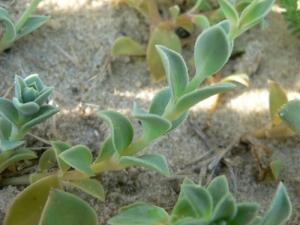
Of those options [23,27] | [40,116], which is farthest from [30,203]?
[23,27]

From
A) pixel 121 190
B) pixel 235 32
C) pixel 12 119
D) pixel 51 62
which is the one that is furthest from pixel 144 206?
pixel 51 62

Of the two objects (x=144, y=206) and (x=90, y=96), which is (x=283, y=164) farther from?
(x=90, y=96)

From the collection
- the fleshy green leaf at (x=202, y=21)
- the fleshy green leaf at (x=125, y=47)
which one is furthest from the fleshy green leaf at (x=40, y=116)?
the fleshy green leaf at (x=202, y=21)

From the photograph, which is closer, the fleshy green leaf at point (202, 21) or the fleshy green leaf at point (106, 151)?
the fleshy green leaf at point (106, 151)

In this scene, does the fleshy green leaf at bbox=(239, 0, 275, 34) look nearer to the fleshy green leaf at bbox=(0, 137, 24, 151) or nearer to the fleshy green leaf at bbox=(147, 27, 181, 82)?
the fleshy green leaf at bbox=(147, 27, 181, 82)

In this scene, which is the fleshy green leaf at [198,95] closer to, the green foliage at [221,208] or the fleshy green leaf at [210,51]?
the fleshy green leaf at [210,51]

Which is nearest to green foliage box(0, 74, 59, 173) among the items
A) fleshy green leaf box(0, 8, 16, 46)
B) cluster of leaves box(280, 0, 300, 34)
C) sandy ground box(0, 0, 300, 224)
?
sandy ground box(0, 0, 300, 224)
